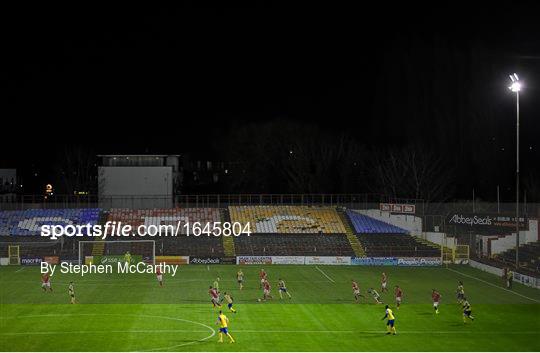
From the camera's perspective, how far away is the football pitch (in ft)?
110

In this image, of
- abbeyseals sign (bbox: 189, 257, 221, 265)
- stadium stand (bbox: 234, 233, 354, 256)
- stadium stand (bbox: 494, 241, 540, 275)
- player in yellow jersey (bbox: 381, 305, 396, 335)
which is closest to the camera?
player in yellow jersey (bbox: 381, 305, 396, 335)

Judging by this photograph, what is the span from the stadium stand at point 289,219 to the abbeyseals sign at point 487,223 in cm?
1265

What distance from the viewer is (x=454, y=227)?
254 ft

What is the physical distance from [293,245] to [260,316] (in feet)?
117

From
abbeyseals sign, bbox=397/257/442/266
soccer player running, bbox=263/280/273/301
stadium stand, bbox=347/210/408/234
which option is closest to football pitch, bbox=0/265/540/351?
soccer player running, bbox=263/280/273/301

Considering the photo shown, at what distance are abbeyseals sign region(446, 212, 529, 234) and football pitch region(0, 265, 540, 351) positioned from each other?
463 inches

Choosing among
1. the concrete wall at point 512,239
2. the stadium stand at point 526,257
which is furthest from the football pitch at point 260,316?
the concrete wall at point 512,239

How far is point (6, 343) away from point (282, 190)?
9209cm

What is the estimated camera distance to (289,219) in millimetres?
85188

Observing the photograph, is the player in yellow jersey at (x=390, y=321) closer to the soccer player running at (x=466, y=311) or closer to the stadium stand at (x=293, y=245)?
the soccer player running at (x=466, y=311)

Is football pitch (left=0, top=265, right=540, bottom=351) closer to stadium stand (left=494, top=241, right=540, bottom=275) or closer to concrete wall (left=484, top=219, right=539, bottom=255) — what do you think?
stadium stand (left=494, top=241, right=540, bottom=275)

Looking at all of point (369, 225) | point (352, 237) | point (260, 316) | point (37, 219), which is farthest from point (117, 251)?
point (260, 316)

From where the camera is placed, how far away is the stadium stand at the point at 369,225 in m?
82.0

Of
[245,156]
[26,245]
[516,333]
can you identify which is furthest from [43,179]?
[516,333]
